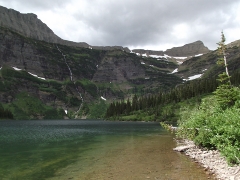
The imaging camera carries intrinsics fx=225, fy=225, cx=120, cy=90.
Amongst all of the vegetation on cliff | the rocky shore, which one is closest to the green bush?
the vegetation on cliff

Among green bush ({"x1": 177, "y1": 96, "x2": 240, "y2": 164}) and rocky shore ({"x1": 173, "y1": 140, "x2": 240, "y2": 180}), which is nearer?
rocky shore ({"x1": 173, "y1": 140, "x2": 240, "y2": 180})

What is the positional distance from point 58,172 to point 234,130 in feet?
66.7

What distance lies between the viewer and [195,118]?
37.0 m

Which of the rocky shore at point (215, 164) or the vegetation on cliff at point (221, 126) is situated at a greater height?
the vegetation on cliff at point (221, 126)

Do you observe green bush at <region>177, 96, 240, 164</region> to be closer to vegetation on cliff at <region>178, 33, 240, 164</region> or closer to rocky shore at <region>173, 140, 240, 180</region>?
vegetation on cliff at <region>178, 33, 240, 164</region>

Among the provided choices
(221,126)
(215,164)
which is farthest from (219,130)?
(215,164)

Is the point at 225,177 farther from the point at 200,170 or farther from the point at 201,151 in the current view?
the point at 201,151

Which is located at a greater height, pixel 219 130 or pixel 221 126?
pixel 221 126

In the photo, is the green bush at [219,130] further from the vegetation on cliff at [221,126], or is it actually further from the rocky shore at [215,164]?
the rocky shore at [215,164]

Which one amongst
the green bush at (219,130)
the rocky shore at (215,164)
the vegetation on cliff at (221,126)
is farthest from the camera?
the vegetation on cliff at (221,126)

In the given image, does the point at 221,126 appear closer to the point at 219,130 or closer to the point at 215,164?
the point at 219,130

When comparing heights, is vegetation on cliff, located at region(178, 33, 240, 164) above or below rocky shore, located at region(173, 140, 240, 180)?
above

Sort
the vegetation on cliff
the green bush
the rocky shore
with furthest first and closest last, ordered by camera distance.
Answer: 1. the vegetation on cliff
2. the green bush
3. the rocky shore

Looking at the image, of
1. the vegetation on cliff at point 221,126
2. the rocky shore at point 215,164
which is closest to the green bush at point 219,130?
the vegetation on cliff at point 221,126
